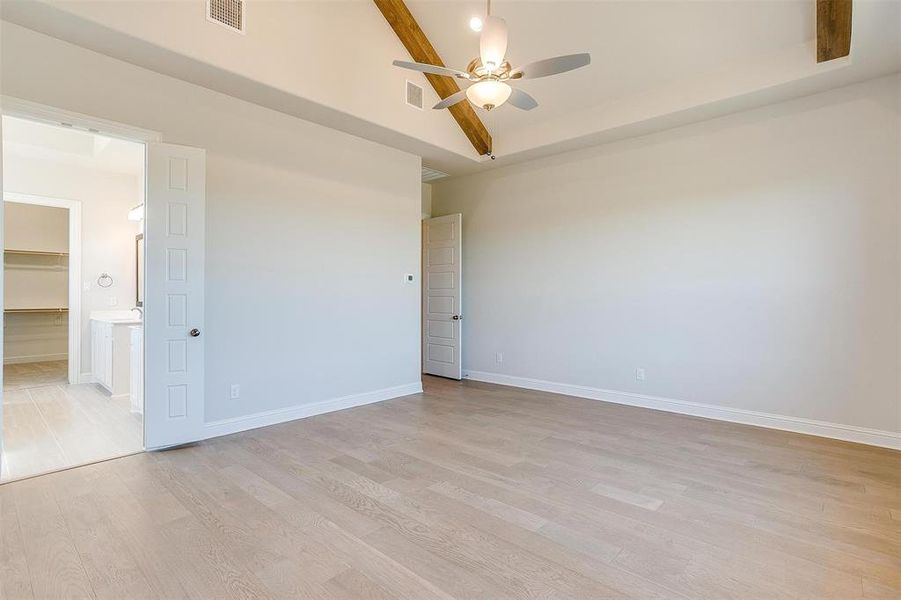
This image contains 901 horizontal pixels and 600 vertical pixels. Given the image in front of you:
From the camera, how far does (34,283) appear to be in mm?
7887

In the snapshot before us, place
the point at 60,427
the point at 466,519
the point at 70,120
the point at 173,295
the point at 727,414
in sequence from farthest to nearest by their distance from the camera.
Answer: the point at 727,414 → the point at 60,427 → the point at 173,295 → the point at 70,120 → the point at 466,519

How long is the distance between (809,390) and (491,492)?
3.40 m

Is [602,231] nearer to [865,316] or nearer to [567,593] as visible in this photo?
[865,316]

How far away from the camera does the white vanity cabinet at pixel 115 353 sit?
5.32 metres

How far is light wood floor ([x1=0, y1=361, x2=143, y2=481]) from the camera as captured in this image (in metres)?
3.38

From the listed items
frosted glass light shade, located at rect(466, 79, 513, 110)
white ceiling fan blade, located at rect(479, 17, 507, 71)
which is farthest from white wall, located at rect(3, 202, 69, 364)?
white ceiling fan blade, located at rect(479, 17, 507, 71)

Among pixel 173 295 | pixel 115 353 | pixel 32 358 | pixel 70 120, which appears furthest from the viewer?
pixel 32 358

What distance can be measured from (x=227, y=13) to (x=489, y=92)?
2282mm

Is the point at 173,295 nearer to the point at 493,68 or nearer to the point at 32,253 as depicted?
the point at 493,68

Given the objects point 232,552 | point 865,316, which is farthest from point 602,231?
point 232,552

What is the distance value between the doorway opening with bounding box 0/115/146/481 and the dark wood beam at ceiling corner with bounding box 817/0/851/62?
5.88m

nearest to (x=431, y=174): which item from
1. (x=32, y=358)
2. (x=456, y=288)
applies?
(x=456, y=288)

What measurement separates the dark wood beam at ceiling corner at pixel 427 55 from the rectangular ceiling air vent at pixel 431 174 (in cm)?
93

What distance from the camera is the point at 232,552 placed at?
2.20 m
